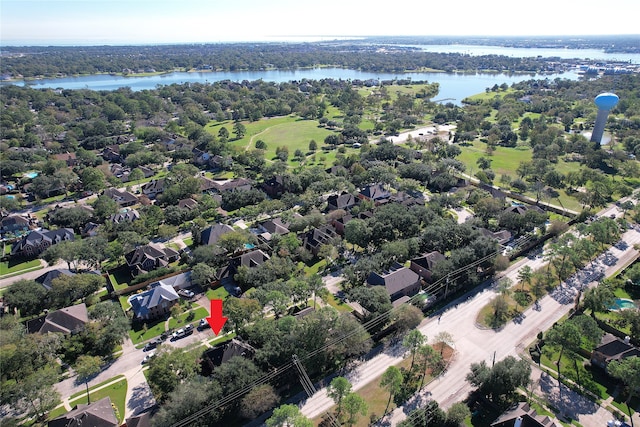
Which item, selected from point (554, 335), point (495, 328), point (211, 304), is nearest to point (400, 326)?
point (495, 328)

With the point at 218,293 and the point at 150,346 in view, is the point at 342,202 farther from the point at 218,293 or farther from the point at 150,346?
the point at 150,346

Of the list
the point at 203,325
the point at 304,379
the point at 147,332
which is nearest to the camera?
the point at 304,379

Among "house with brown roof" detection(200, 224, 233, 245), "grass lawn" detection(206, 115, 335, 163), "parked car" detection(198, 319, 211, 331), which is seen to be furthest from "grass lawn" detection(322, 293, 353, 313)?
"grass lawn" detection(206, 115, 335, 163)

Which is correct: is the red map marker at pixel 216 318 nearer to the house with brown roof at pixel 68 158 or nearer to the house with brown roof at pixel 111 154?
the house with brown roof at pixel 111 154

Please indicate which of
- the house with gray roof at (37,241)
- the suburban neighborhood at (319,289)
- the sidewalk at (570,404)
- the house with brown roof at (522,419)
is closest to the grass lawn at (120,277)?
the suburban neighborhood at (319,289)

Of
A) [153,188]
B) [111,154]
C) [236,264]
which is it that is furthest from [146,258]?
[111,154]

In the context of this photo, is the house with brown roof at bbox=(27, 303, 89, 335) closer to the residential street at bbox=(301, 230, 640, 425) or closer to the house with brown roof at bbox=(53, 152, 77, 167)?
the residential street at bbox=(301, 230, 640, 425)
